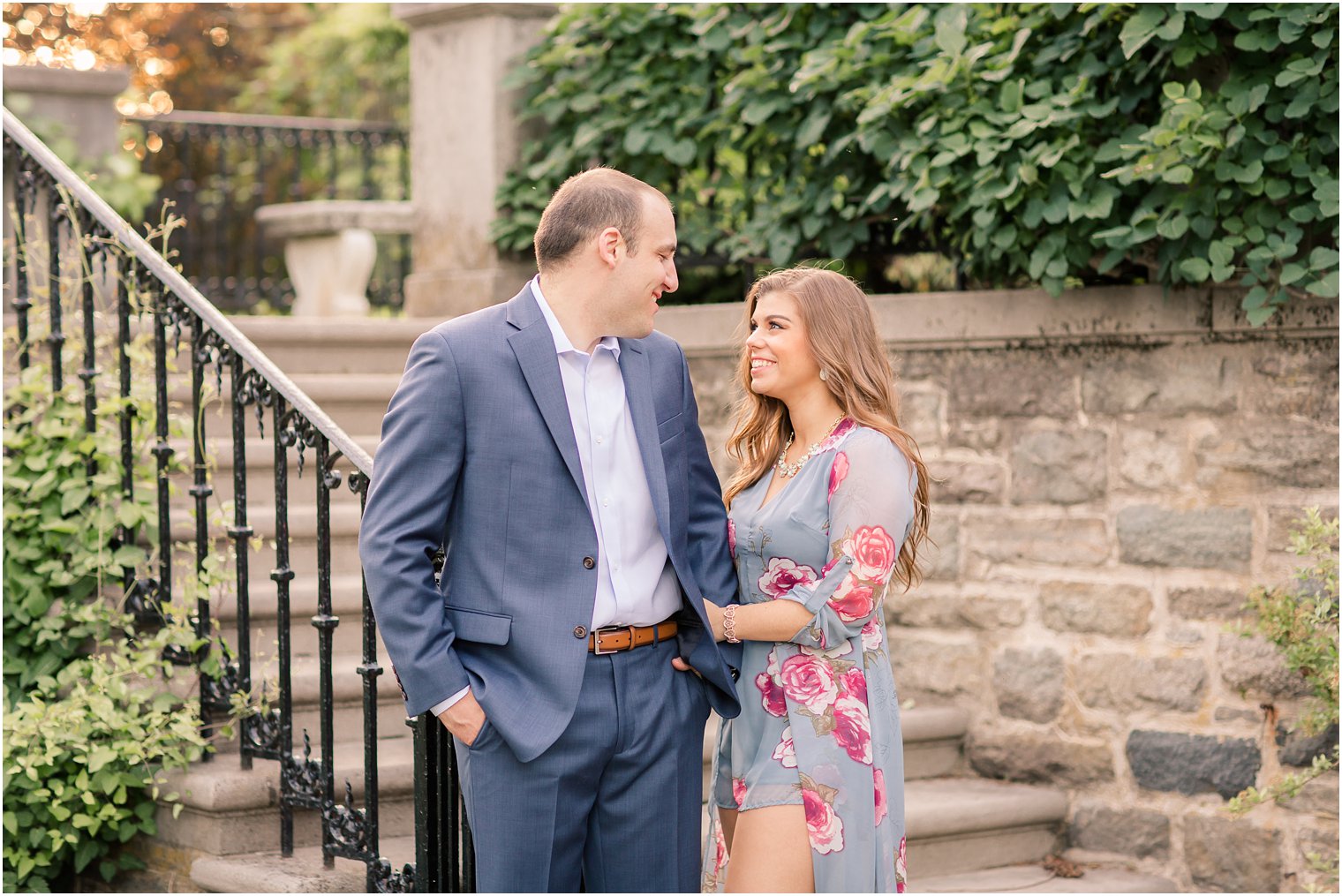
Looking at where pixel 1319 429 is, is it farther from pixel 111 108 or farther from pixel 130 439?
pixel 111 108

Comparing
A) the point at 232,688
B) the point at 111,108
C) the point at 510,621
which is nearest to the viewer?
the point at 510,621

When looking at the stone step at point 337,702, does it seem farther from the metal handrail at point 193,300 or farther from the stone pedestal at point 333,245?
the stone pedestal at point 333,245

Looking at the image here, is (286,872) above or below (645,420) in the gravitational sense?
below

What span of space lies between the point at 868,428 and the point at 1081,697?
2.23m

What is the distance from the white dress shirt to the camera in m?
2.92

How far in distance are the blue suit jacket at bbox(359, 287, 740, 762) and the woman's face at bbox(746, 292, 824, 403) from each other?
18.0 inches

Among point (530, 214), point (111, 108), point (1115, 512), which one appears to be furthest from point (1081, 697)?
point (111, 108)

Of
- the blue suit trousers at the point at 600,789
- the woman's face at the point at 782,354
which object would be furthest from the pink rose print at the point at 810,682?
the woman's face at the point at 782,354

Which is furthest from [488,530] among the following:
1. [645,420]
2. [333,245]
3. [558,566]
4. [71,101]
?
[333,245]

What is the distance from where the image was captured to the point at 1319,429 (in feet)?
14.7

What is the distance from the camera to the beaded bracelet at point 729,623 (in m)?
3.14

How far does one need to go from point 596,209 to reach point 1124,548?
268cm

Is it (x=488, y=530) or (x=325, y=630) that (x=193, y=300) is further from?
(x=488, y=530)

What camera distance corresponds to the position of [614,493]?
116 inches
